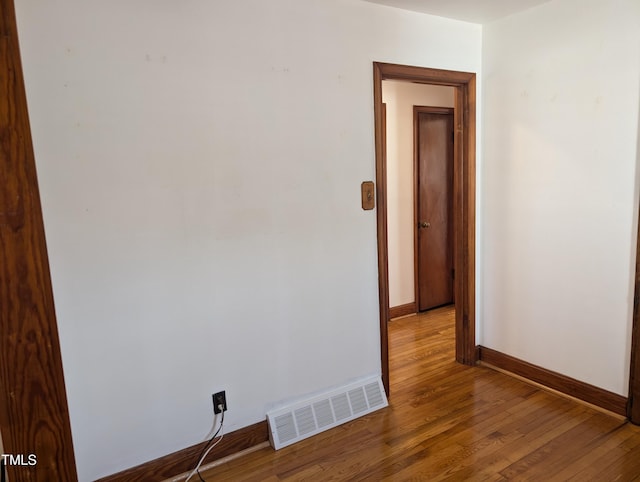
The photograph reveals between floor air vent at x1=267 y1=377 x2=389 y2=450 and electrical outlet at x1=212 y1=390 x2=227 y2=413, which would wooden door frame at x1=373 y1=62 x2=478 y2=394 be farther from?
electrical outlet at x1=212 y1=390 x2=227 y2=413

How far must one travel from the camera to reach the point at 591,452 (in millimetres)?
2229

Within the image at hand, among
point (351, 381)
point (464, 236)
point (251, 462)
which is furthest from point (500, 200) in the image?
point (251, 462)

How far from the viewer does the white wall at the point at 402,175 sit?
421 centimetres

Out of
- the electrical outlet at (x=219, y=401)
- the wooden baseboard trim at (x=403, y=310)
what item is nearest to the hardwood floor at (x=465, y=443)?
the electrical outlet at (x=219, y=401)

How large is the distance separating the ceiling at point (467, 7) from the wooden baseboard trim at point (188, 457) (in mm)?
2499

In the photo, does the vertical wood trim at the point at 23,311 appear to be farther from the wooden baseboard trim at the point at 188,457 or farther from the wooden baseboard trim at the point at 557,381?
the wooden baseboard trim at the point at 557,381

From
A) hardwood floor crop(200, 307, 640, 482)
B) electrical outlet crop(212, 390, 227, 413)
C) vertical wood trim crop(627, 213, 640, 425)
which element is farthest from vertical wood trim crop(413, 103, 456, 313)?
electrical outlet crop(212, 390, 227, 413)

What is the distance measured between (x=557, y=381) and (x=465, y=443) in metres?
0.90

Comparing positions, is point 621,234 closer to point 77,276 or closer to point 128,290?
point 128,290

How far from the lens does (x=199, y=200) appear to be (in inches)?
83.1

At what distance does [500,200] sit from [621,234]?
31.3 inches

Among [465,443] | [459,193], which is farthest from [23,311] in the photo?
[459,193]

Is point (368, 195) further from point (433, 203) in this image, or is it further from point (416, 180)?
point (433, 203)

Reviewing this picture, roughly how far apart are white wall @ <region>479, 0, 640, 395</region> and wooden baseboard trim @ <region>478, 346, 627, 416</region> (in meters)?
0.05
